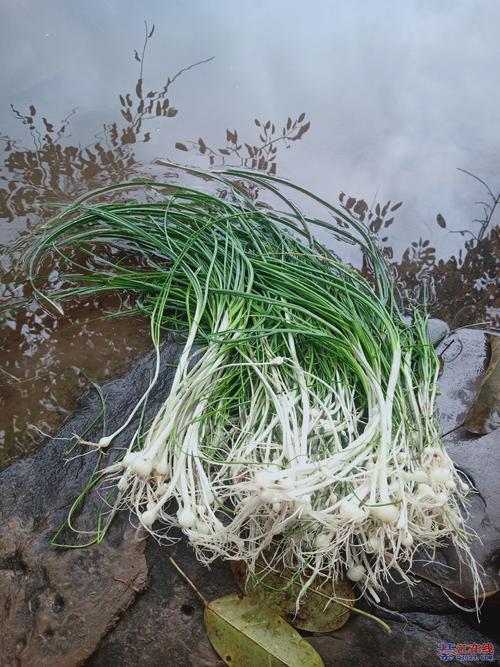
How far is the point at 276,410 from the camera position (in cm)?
158

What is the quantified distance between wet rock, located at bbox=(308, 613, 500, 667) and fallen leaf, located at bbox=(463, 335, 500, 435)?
24.0 inches

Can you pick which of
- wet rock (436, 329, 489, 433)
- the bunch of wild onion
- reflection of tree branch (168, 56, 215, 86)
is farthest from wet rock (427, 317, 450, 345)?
reflection of tree branch (168, 56, 215, 86)

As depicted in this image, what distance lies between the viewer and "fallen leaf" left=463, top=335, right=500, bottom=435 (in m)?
1.85

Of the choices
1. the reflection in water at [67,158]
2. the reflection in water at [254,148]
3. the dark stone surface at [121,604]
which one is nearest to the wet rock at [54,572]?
the dark stone surface at [121,604]

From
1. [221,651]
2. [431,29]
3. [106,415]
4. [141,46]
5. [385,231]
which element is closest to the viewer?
[221,651]

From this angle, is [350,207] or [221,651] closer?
[221,651]

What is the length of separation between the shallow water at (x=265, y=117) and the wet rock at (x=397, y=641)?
42.7 inches

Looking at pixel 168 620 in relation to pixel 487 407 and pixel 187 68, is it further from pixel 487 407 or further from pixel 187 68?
pixel 187 68

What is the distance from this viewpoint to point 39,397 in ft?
6.18

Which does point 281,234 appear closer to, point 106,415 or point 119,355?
point 119,355

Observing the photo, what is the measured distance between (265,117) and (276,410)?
1.95 metres

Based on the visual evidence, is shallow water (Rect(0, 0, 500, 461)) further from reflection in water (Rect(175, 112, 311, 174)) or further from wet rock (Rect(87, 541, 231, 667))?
wet rock (Rect(87, 541, 231, 667))

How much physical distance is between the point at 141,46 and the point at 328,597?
298 centimetres

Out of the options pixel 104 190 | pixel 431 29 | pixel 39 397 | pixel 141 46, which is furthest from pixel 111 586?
pixel 431 29
